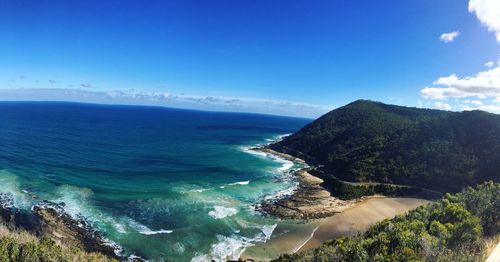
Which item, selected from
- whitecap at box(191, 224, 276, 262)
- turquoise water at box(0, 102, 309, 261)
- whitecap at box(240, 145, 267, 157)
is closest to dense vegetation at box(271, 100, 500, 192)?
whitecap at box(240, 145, 267, 157)

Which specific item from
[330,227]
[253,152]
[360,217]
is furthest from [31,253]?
[253,152]

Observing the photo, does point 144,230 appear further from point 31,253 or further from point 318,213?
point 318,213

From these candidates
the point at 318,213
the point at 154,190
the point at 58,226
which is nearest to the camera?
the point at 58,226

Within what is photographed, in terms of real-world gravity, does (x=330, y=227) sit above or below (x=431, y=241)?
below

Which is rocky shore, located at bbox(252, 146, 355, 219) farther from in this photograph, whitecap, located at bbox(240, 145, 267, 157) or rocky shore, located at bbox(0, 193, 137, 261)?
whitecap, located at bbox(240, 145, 267, 157)

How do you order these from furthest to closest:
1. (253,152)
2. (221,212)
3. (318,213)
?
(253,152) → (318,213) → (221,212)

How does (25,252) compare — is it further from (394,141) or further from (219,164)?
(394,141)
